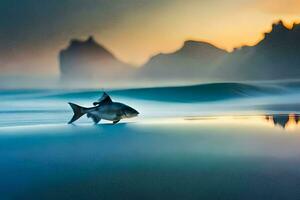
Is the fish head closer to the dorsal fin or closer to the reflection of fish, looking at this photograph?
the reflection of fish

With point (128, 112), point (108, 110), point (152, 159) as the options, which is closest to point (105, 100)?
point (108, 110)

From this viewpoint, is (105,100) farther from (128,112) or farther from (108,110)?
(128,112)

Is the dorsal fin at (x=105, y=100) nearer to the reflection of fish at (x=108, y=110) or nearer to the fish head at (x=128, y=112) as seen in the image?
the reflection of fish at (x=108, y=110)

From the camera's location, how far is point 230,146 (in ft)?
7.18

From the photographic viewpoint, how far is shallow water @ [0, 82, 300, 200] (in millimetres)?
1446

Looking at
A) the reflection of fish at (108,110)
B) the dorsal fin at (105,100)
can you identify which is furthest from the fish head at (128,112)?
the dorsal fin at (105,100)

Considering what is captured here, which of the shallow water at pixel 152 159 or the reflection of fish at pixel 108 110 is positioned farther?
the reflection of fish at pixel 108 110

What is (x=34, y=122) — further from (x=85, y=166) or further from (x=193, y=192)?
(x=193, y=192)

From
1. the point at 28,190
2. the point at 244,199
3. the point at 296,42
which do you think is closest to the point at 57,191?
the point at 28,190

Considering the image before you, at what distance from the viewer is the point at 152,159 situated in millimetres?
1905

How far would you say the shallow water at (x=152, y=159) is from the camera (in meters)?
1.45

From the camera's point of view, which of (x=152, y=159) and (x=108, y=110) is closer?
(x=152, y=159)

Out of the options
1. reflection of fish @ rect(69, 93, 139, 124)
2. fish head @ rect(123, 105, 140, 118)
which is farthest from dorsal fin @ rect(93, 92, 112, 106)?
fish head @ rect(123, 105, 140, 118)

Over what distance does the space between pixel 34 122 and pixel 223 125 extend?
139 centimetres
